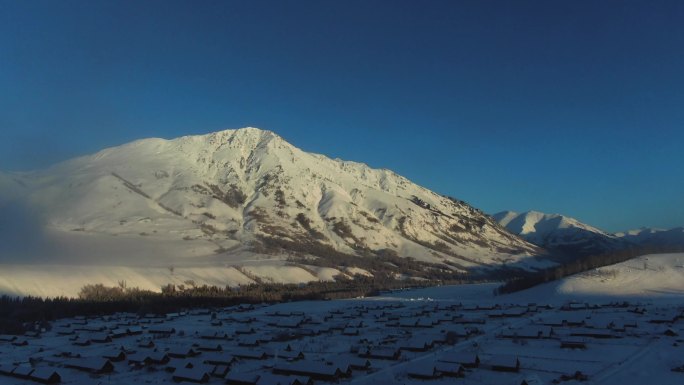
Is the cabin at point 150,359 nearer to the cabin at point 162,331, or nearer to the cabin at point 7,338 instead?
the cabin at point 162,331

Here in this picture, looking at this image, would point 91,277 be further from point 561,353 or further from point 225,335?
point 561,353

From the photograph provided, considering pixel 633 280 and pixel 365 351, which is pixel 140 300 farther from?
pixel 633 280

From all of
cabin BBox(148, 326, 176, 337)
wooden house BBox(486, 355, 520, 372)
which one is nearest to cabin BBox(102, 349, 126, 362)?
cabin BBox(148, 326, 176, 337)

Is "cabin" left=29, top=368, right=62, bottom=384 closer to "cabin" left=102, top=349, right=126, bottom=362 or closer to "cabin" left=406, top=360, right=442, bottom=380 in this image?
"cabin" left=102, top=349, right=126, bottom=362

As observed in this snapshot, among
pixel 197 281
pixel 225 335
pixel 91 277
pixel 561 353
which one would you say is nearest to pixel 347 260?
pixel 197 281

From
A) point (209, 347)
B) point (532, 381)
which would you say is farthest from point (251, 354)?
point (532, 381)

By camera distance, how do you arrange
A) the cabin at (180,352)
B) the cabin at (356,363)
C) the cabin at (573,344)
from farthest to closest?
the cabin at (180,352) → the cabin at (573,344) → the cabin at (356,363)

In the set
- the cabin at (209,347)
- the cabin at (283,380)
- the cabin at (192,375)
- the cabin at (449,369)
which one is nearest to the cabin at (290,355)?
the cabin at (209,347)
